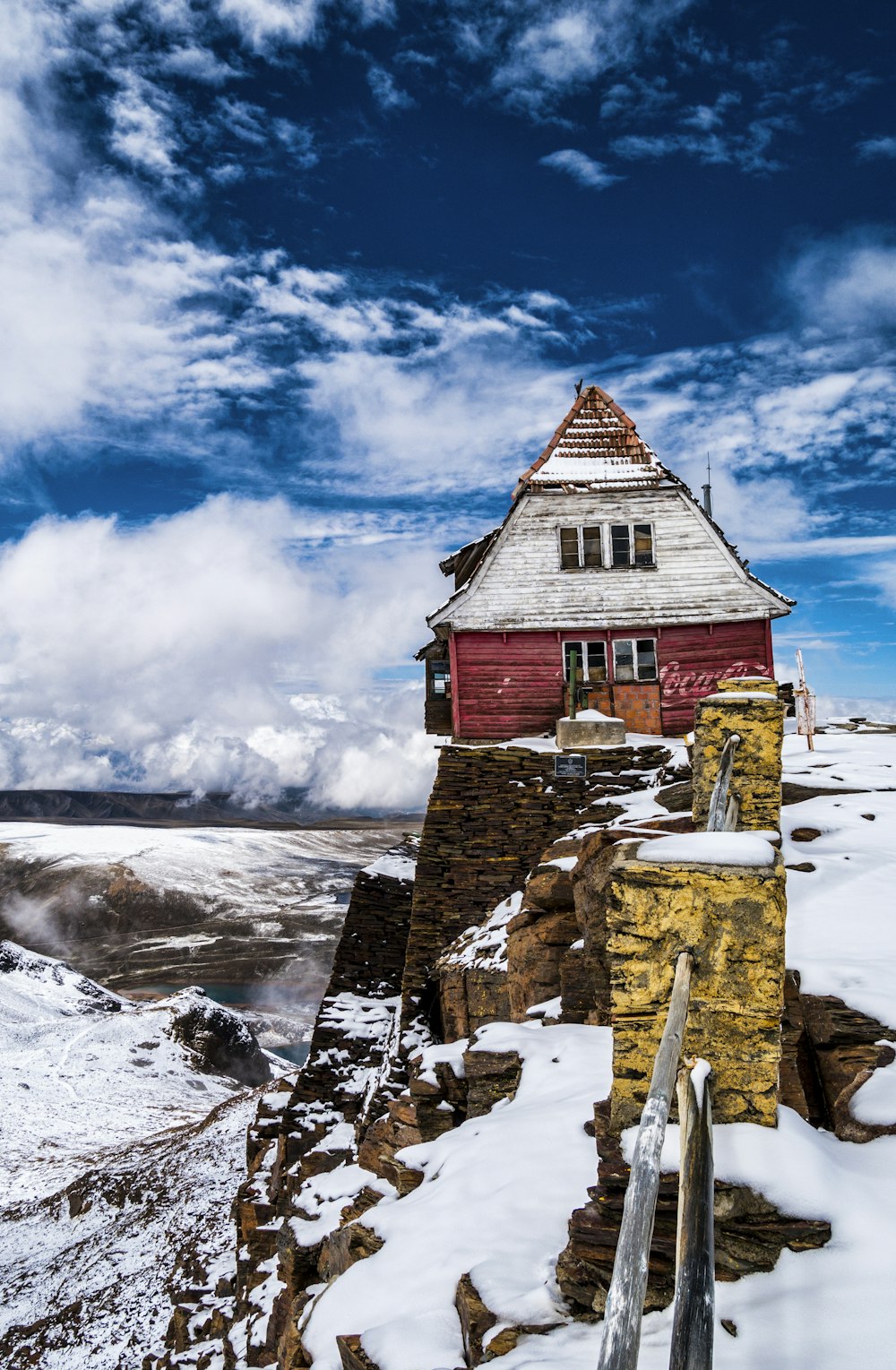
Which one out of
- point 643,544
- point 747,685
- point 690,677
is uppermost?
point 643,544

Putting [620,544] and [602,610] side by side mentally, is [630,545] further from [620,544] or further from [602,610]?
[602,610]

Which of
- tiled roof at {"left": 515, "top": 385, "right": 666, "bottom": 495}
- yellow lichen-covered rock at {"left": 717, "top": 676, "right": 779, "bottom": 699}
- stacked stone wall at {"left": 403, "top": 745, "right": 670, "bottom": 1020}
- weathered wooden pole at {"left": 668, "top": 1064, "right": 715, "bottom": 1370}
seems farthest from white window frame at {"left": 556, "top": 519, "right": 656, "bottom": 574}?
weathered wooden pole at {"left": 668, "top": 1064, "right": 715, "bottom": 1370}

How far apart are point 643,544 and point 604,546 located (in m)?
1.01

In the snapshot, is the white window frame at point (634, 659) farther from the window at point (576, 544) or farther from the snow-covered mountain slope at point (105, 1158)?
the snow-covered mountain slope at point (105, 1158)

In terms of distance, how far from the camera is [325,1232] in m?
11.0

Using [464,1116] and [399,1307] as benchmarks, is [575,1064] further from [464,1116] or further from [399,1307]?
[399,1307]

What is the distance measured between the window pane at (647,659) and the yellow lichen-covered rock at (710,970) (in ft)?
58.7

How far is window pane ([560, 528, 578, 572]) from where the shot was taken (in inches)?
873

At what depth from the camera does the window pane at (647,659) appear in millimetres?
22016

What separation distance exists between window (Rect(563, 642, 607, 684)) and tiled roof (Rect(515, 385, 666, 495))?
13.2ft

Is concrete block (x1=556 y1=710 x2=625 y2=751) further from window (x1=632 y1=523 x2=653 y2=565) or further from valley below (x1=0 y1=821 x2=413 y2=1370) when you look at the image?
Answer: valley below (x1=0 y1=821 x2=413 y2=1370)

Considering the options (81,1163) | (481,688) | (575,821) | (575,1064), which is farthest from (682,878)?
(81,1163)

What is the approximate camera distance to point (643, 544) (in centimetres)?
2228

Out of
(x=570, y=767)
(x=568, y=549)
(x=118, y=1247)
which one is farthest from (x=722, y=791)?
(x=118, y=1247)
